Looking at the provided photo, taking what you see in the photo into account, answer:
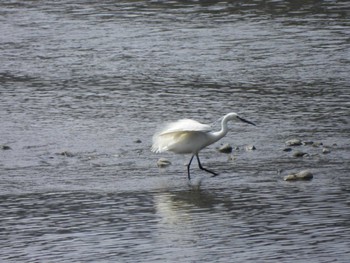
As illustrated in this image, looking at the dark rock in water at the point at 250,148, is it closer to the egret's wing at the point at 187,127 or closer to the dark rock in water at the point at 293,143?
the dark rock in water at the point at 293,143

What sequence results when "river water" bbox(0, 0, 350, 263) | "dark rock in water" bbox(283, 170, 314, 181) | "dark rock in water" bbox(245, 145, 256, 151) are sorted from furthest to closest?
"dark rock in water" bbox(245, 145, 256, 151) → "dark rock in water" bbox(283, 170, 314, 181) → "river water" bbox(0, 0, 350, 263)

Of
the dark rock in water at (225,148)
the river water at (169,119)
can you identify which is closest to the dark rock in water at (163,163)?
A: the river water at (169,119)

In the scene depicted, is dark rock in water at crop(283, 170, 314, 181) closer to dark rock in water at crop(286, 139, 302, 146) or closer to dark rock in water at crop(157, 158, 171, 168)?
dark rock in water at crop(286, 139, 302, 146)

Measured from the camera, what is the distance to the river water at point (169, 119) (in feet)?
35.1

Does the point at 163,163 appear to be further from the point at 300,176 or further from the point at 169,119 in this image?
the point at 169,119

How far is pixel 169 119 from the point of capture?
53.0 ft

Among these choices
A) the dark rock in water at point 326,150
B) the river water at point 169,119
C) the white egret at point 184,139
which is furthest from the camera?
the dark rock in water at point 326,150

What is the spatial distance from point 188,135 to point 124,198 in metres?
1.68

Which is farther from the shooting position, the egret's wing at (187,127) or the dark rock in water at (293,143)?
the dark rock in water at (293,143)

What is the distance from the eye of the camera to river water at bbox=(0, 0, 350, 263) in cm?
1070

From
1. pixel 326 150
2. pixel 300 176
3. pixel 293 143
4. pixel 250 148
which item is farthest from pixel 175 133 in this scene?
pixel 326 150

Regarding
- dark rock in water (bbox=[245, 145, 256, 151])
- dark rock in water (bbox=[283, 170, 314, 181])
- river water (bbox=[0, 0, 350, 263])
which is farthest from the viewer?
dark rock in water (bbox=[245, 145, 256, 151])

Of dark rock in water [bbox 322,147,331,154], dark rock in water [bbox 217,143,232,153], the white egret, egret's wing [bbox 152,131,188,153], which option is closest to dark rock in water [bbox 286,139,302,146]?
dark rock in water [bbox 322,147,331,154]

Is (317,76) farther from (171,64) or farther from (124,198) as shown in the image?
(124,198)
